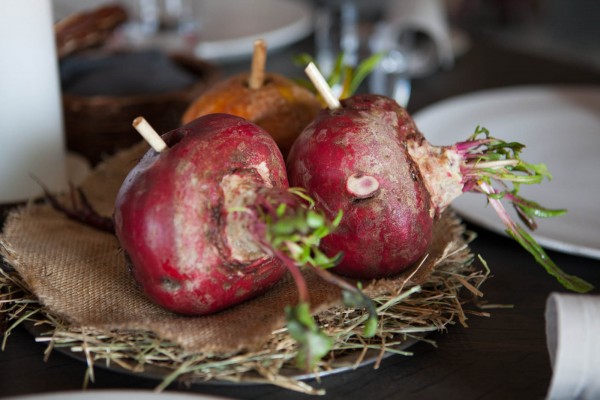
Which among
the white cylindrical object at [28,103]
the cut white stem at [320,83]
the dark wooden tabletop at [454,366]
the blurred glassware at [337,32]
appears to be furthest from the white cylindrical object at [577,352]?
the blurred glassware at [337,32]

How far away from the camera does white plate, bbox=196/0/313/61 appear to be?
1.38 meters

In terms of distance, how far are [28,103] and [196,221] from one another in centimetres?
39

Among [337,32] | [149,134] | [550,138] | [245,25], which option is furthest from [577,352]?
[245,25]

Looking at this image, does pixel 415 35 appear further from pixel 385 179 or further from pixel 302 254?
pixel 302 254

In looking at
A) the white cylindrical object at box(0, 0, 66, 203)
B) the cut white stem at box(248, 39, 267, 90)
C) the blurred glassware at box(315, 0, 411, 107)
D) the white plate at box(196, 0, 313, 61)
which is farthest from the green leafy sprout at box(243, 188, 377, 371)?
the white plate at box(196, 0, 313, 61)

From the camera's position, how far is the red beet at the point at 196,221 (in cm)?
53

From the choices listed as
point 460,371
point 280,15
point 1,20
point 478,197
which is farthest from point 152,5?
point 460,371

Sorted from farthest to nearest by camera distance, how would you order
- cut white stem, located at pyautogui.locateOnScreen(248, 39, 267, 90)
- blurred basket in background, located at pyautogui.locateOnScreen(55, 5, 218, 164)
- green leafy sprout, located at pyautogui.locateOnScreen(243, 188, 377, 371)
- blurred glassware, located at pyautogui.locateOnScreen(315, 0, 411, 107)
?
blurred glassware, located at pyautogui.locateOnScreen(315, 0, 411, 107) → blurred basket in background, located at pyautogui.locateOnScreen(55, 5, 218, 164) → cut white stem, located at pyautogui.locateOnScreen(248, 39, 267, 90) → green leafy sprout, located at pyautogui.locateOnScreen(243, 188, 377, 371)

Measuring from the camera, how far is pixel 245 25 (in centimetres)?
151

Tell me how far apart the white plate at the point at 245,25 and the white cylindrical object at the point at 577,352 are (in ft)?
3.34

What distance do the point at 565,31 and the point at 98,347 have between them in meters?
3.39

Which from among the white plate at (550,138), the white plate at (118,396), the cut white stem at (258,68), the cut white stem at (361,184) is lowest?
the white plate at (550,138)

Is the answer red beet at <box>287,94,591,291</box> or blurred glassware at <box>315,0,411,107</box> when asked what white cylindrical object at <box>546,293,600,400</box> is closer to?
red beet at <box>287,94,591,291</box>

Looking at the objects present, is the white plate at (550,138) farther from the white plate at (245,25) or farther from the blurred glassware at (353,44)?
the white plate at (245,25)
